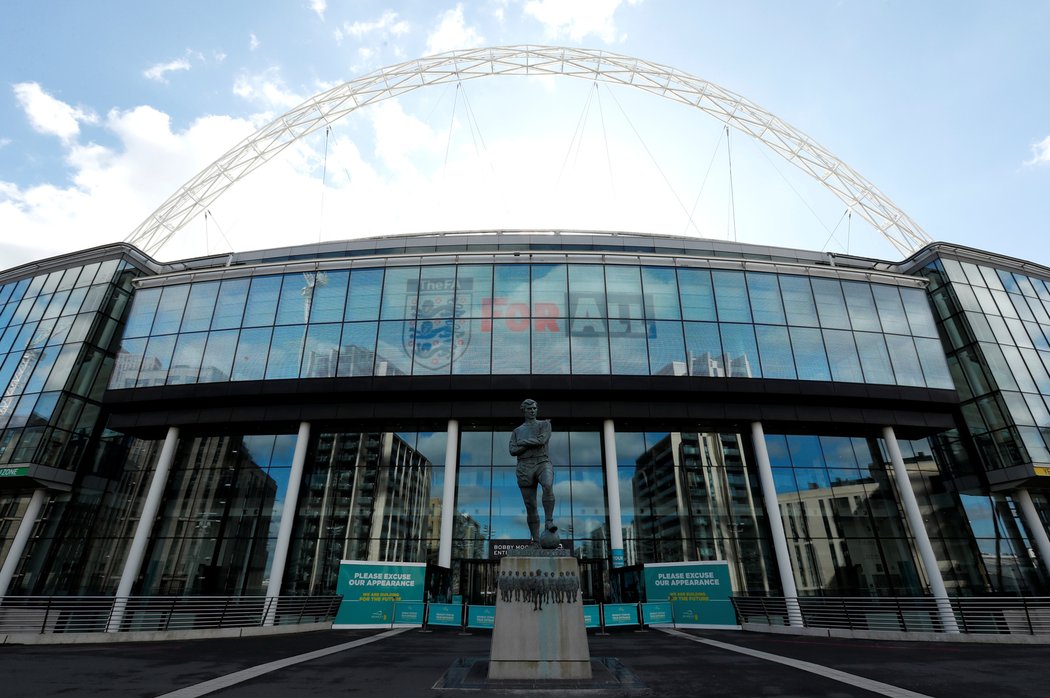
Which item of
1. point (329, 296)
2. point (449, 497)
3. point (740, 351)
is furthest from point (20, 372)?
point (740, 351)

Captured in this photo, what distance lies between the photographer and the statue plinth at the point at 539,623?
834cm

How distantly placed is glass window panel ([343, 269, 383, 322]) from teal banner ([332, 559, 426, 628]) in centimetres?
1267

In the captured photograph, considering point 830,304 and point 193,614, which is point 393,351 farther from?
point 830,304

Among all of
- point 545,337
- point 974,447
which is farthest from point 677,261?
point 974,447

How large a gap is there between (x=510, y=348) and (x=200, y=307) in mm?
18536

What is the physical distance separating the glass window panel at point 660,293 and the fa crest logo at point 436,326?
9830 millimetres

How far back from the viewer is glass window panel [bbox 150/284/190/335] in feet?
93.1

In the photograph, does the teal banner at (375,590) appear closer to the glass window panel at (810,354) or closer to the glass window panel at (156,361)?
the glass window panel at (156,361)

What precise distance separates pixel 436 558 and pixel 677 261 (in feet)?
66.6

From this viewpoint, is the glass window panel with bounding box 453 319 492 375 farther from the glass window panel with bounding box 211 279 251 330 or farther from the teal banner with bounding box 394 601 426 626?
the glass window panel with bounding box 211 279 251 330

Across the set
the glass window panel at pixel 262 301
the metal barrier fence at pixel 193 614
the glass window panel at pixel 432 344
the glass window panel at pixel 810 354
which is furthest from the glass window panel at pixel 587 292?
the metal barrier fence at pixel 193 614

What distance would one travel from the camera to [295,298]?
2788 cm

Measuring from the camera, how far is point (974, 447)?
26.2 meters

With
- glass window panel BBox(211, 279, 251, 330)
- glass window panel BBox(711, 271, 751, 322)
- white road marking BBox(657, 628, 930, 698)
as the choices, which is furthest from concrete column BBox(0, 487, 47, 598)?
glass window panel BBox(711, 271, 751, 322)
